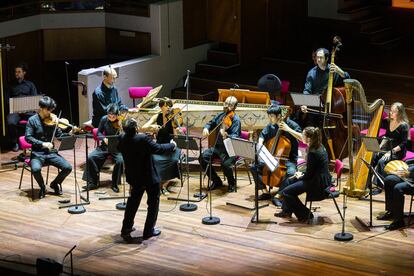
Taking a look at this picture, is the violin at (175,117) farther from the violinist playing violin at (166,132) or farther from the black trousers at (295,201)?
the black trousers at (295,201)

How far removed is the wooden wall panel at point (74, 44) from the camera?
1366cm

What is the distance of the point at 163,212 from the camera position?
959 centimetres

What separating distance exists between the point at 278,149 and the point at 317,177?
88 centimetres

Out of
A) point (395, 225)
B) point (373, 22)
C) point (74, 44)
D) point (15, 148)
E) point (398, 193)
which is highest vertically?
point (373, 22)

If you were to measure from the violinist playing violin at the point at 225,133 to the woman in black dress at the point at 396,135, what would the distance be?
1655 millimetres

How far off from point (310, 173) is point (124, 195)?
7.10ft

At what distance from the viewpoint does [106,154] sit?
10.4 metres

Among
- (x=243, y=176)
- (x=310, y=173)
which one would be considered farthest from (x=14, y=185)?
(x=310, y=173)

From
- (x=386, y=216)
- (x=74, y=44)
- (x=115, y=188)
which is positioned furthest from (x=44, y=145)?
(x=74, y=44)

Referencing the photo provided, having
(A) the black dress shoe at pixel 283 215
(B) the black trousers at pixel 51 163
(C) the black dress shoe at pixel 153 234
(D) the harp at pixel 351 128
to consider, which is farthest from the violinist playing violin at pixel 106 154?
(D) the harp at pixel 351 128

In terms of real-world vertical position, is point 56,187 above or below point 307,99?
below

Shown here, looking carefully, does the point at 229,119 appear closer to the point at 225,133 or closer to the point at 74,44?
the point at 225,133

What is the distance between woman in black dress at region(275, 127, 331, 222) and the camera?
29.2ft

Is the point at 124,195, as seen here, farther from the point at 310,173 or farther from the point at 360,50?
the point at 360,50
